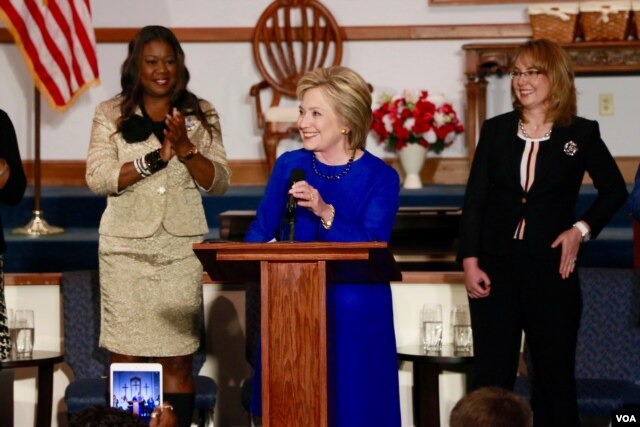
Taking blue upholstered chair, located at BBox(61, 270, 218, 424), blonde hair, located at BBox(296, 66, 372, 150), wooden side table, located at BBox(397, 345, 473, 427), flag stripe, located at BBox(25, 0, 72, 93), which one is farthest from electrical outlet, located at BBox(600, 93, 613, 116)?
blonde hair, located at BBox(296, 66, 372, 150)

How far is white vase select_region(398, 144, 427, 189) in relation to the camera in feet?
28.3

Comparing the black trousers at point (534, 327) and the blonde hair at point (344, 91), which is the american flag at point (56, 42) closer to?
the black trousers at point (534, 327)

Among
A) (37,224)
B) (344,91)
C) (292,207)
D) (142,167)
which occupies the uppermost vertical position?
(37,224)

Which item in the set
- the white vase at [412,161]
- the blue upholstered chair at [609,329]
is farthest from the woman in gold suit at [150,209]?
the white vase at [412,161]

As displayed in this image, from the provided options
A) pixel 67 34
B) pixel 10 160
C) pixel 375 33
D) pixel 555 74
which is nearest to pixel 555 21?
pixel 375 33

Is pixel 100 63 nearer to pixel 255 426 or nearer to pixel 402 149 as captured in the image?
pixel 402 149

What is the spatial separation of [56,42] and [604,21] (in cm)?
360

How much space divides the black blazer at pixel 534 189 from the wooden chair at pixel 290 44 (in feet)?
14.9

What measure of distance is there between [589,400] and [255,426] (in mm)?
1427

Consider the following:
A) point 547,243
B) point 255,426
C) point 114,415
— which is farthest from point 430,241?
point 114,415

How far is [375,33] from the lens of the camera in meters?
9.17

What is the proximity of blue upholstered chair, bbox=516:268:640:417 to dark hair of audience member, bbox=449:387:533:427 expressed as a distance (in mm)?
2530

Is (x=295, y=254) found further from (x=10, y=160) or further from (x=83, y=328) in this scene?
(x=83, y=328)

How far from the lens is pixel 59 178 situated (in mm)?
9266
